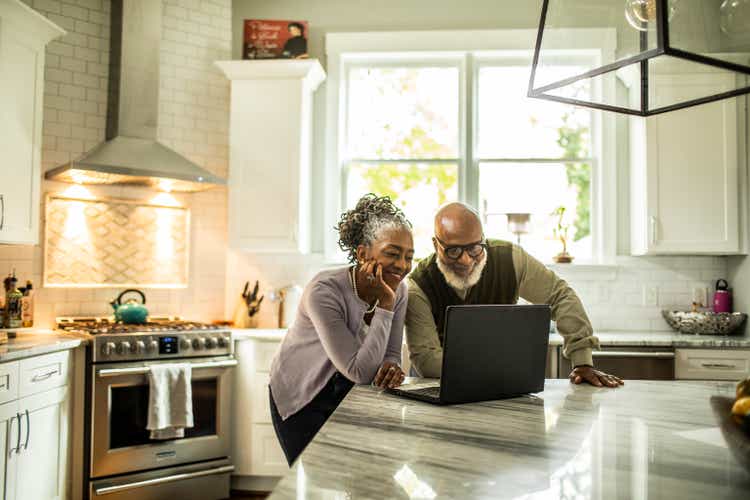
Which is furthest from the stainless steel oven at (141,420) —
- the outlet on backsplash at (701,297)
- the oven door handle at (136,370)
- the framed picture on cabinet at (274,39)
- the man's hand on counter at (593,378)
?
the outlet on backsplash at (701,297)

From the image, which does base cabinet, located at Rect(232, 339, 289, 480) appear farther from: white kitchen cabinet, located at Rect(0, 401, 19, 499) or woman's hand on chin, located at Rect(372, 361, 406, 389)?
woman's hand on chin, located at Rect(372, 361, 406, 389)

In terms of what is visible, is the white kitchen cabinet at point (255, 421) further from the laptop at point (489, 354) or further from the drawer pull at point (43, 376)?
the laptop at point (489, 354)

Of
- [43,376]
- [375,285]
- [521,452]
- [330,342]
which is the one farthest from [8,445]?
[521,452]

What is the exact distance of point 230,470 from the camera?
12.6 ft

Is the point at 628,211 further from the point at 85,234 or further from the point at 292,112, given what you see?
the point at 85,234

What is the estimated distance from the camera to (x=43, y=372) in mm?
3137

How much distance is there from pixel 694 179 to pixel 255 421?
3.06m

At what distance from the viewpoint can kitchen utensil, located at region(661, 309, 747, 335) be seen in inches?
157

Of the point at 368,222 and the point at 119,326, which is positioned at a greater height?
the point at 368,222

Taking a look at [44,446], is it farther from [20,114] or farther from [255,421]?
[20,114]

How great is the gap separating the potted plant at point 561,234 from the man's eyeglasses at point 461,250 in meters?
2.14

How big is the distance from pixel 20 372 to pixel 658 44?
287 cm

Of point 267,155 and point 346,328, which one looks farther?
point 267,155

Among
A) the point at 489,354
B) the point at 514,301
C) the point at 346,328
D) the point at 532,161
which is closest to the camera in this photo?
the point at 489,354
